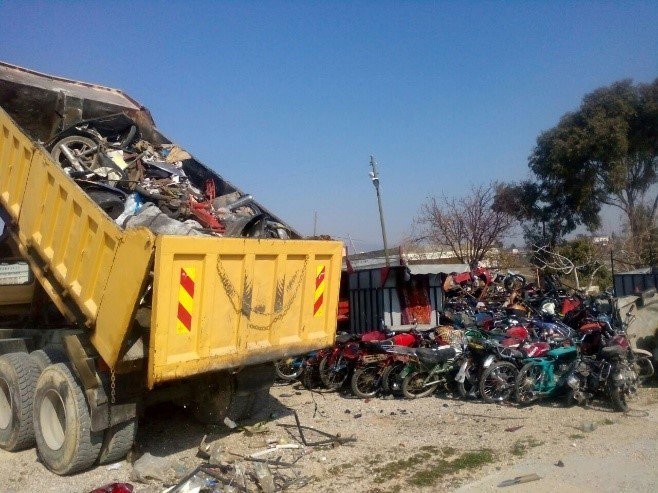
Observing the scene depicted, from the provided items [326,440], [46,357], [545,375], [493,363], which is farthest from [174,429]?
[545,375]

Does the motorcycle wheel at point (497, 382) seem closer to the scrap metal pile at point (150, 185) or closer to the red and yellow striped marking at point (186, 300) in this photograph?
the scrap metal pile at point (150, 185)

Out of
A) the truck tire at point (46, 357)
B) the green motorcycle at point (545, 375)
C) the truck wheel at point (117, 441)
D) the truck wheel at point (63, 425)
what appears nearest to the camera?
the truck wheel at point (63, 425)

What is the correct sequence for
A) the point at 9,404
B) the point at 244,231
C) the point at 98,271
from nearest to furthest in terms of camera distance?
the point at 98,271 → the point at 244,231 → the point at 9,404

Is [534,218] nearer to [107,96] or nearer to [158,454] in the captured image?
[107,96]

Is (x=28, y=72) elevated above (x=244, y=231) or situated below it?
above

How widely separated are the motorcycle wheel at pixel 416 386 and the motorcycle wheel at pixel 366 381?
402mm

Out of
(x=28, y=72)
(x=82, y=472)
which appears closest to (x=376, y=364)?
(x=82, y=472)

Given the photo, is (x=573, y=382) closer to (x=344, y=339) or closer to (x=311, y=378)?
(x=344, y=339)

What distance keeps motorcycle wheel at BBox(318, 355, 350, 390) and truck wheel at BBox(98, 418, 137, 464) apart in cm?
367

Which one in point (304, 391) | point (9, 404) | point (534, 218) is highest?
point (534, 218)

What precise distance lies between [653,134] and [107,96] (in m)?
20.4

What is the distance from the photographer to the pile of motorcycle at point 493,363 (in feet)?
24.5

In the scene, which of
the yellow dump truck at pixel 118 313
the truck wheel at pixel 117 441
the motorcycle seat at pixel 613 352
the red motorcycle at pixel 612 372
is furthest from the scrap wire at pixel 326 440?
the motorcycle seat at pixel 613 352

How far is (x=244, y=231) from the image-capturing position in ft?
18.2
